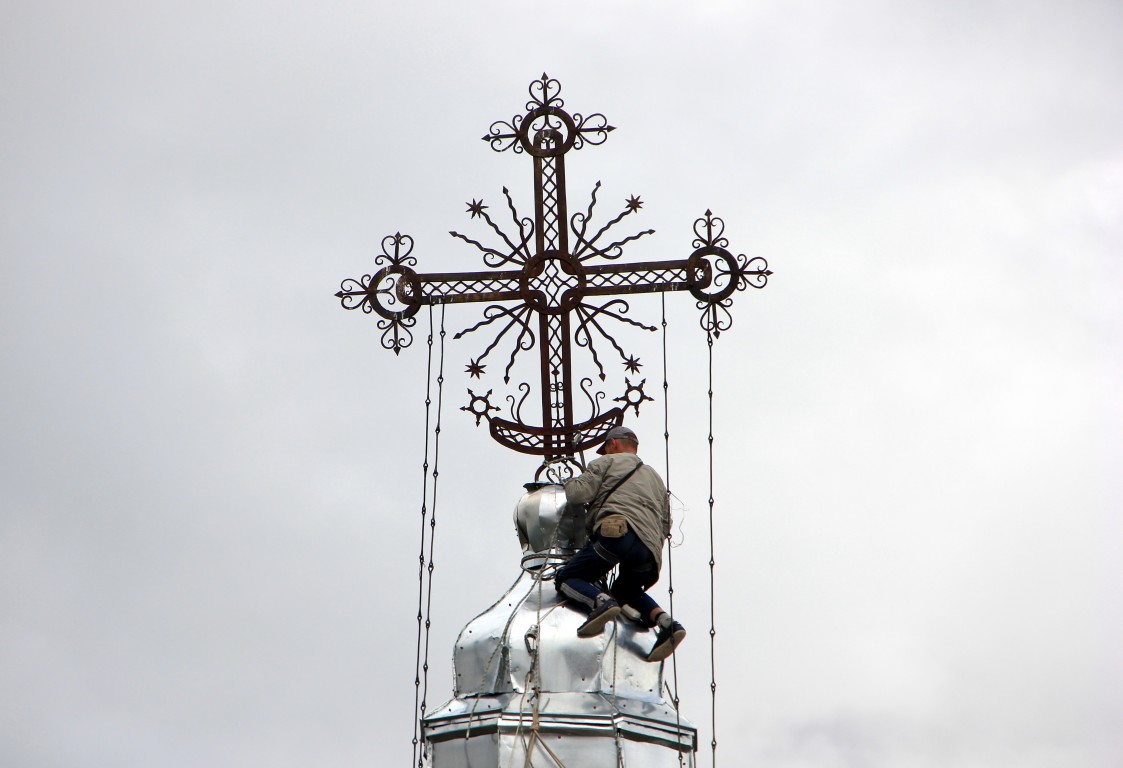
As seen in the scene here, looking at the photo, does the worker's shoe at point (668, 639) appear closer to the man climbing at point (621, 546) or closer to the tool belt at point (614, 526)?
the man climbing at point (621, 546)

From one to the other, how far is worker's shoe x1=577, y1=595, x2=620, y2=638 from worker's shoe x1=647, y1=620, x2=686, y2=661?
12.3 inches

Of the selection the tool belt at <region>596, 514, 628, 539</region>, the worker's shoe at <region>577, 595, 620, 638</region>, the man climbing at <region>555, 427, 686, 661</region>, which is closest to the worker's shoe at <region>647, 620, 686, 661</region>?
the man climbing at <region>555, 427, 686, 661</region>

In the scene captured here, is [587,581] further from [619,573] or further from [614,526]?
[614,526]

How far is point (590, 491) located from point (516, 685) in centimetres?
130

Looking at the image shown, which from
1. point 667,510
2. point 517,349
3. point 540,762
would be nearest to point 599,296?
point 517,349

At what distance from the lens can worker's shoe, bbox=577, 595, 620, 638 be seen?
14.6 m

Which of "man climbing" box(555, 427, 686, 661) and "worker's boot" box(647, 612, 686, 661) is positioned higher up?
"man climbing" box(555, 427, 686, 661)

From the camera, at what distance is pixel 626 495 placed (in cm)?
1468

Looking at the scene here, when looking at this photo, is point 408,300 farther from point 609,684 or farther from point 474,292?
point 609,684

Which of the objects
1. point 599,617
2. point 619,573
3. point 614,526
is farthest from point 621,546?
point 599,617

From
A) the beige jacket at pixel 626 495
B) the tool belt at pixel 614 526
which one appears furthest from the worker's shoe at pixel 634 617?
the tool belt at pixel 614 526

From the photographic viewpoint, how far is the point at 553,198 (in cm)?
1692

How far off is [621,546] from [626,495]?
1.05ft

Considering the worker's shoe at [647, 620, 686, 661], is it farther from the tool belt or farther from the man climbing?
the tool belt
